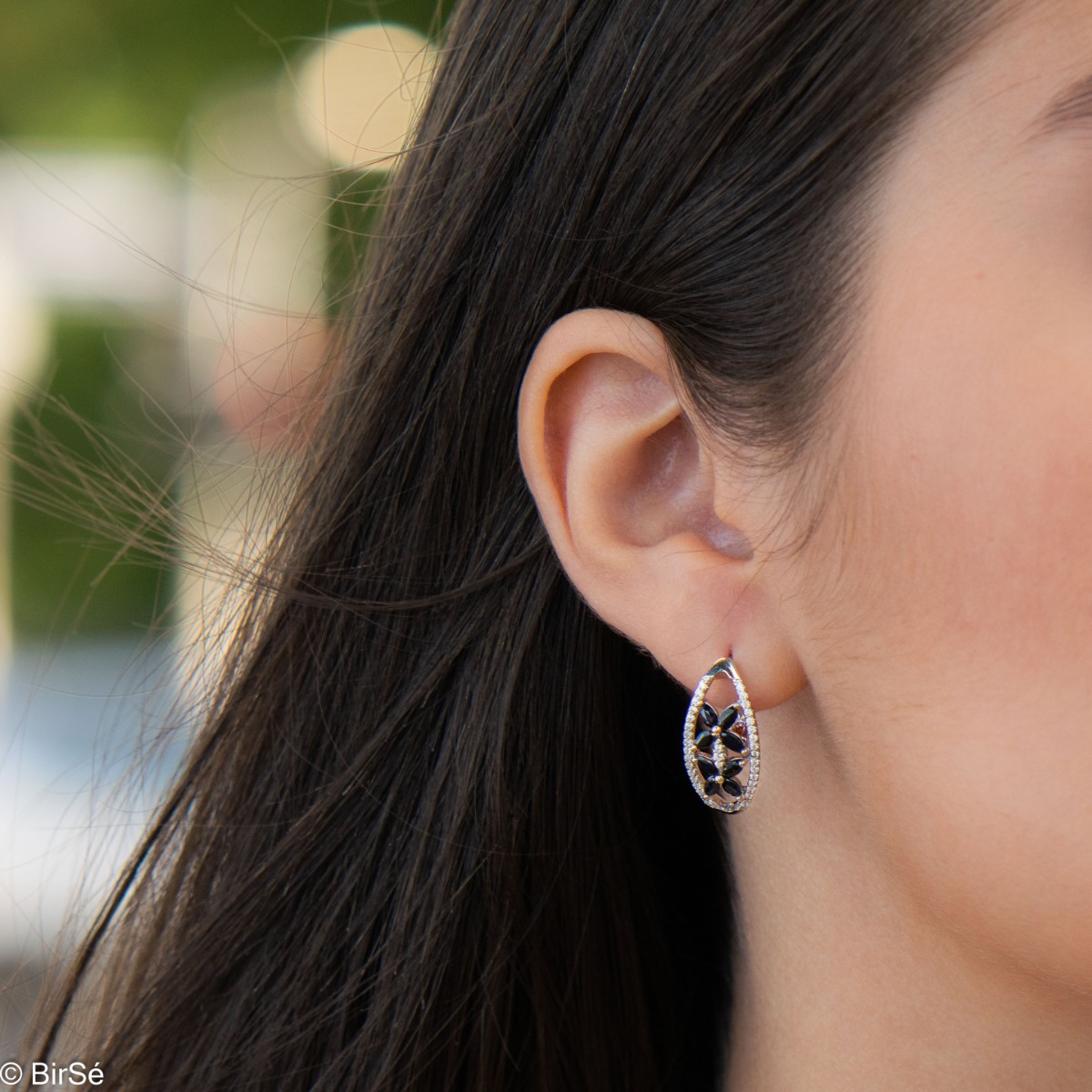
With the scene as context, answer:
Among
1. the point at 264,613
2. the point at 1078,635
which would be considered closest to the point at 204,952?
the point at 264,613

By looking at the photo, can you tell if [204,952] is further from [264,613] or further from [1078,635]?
[1078,635]

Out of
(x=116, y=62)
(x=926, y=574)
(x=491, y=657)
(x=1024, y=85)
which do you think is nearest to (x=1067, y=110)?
(x=1024, y=85)

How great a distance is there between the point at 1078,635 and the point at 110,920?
881 millimetres

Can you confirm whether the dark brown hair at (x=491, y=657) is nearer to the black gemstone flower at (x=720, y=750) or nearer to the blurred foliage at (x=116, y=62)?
the black gemstone flower at (x=720, y=750)

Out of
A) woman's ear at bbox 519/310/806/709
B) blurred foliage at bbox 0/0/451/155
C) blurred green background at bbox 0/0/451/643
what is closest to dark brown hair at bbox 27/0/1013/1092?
woman's ear at bbox 519/310/806/709

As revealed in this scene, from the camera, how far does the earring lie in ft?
2.70

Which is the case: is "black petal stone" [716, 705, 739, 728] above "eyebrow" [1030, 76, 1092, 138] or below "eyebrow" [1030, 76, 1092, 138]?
below

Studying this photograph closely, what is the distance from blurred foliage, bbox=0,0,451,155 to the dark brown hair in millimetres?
3842

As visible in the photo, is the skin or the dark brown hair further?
the dark brown hair

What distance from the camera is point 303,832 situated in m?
1.02

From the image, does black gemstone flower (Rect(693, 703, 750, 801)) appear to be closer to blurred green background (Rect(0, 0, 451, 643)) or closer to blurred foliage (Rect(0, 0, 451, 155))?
blurred green background (Rect(0, 0, 451, 643))

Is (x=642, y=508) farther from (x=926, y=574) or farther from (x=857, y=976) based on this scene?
(x=857, y=976)

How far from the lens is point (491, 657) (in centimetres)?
98

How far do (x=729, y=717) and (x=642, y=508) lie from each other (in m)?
0.16
